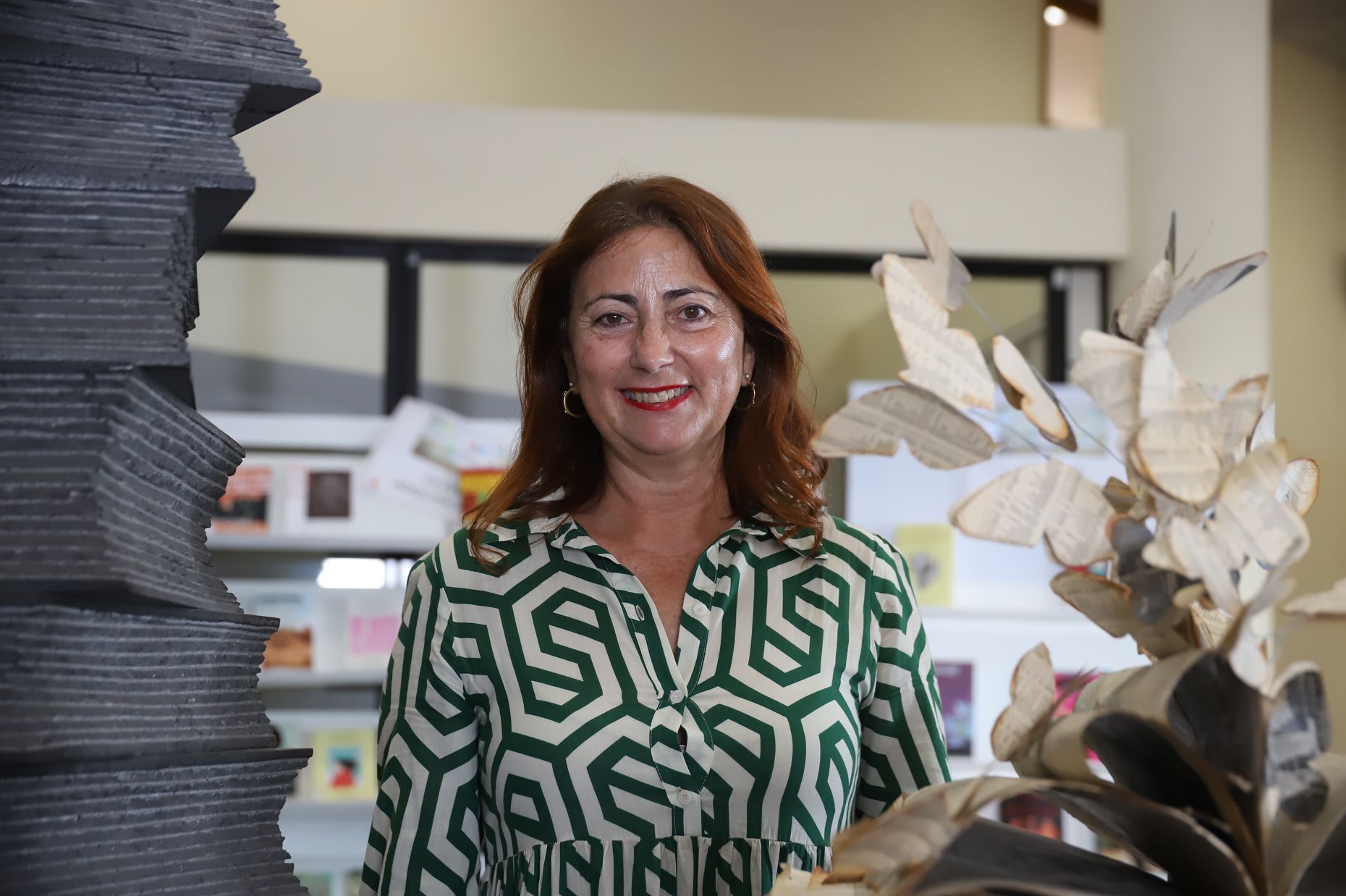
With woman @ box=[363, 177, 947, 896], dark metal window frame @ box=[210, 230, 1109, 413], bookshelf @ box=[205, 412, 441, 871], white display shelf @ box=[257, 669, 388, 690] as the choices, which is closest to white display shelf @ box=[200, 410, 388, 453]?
bookshelf @ box=[205, 412, 441, 871]

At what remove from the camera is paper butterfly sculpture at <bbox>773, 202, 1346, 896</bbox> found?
0.56 meters

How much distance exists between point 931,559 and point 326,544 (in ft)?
5.40

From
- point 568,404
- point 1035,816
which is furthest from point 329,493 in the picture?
point 568,404

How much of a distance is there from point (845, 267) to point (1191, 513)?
10.8ft

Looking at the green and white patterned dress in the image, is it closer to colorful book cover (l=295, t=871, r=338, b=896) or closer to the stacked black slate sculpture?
the stacked black slate sculpture

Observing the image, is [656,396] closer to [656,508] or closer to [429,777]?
[656,508]

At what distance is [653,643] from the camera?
4.44ft

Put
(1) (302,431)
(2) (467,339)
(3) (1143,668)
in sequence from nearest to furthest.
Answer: (3) (1143,668)
(1) (302,431)
(2) (467,339)

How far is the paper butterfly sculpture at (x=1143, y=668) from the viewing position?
1.83 ft

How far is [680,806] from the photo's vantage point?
1.28 metres

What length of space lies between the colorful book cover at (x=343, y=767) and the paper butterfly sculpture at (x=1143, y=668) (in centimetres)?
314

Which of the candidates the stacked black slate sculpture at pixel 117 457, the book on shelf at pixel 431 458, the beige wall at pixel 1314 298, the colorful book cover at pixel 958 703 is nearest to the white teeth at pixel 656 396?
the stacked black slate sculpture at pixel 117 457

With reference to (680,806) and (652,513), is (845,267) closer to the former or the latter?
(652,513)

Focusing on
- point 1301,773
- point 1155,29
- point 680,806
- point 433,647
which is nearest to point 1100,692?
point 1301,773
